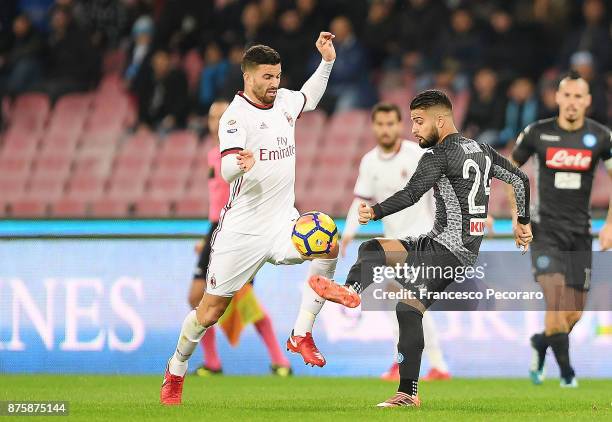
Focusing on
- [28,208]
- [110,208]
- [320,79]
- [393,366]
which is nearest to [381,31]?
[110,208]

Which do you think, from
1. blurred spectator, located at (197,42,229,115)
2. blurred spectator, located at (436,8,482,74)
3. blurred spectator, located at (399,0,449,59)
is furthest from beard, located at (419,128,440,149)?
blurred spectator, located at (197,42,229,115)

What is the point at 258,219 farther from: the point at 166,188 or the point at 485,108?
the point at 166,188

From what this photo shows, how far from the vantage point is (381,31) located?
1733 centimetres

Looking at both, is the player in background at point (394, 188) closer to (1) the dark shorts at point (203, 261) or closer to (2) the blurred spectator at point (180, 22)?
(1) the dark shorts at point (203, 261)

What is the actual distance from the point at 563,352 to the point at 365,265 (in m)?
3.03

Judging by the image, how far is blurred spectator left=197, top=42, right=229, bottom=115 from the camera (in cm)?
1767

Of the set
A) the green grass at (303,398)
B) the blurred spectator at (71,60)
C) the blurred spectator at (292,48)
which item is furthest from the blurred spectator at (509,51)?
the green grass at (303,398)

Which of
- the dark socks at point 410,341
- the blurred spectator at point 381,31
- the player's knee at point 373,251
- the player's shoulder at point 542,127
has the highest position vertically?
the blurred spectator at point 381,31

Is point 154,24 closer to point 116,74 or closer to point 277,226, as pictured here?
point 116,74

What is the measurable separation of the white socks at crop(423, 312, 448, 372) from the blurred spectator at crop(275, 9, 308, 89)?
634 centimetres

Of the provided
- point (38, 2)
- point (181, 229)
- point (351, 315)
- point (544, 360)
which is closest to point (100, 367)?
point (181, 229)

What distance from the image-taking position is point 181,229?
12.6m

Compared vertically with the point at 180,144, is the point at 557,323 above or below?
below

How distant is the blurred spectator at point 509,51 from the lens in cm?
1648
